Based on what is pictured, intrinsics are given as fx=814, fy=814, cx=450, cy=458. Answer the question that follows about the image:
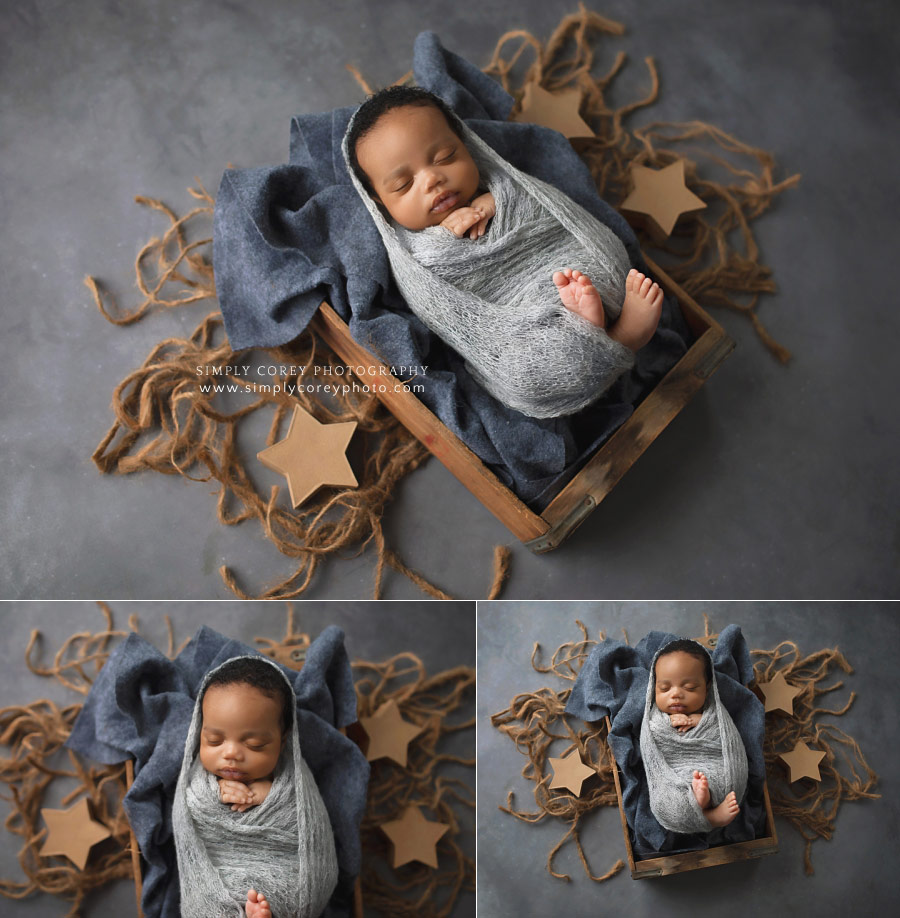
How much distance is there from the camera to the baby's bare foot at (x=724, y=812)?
3.80 feet

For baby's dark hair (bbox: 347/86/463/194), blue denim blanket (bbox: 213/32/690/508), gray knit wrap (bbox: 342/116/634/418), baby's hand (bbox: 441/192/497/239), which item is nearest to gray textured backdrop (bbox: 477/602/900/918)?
blue denim blanket (bbox: 213/32/690/508)

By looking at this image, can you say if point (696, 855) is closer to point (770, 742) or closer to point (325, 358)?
point (770, 742)

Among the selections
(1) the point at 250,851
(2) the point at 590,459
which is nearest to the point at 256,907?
(1) the point at 250,851

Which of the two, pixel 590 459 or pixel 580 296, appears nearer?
pixel 580 296

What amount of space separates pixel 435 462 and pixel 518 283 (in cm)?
36

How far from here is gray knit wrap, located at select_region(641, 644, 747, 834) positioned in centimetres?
116

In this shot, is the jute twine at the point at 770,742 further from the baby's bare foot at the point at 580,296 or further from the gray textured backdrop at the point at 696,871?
the baby's bare foot at the point at 580,296

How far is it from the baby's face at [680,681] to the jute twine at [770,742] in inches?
4.0

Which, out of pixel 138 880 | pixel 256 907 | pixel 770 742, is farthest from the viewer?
pixel 770 742

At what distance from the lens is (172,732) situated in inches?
48.0

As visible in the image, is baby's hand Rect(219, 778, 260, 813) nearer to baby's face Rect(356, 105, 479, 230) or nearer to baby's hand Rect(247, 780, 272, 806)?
baby's hand Rect(247, 780, 272, 806)

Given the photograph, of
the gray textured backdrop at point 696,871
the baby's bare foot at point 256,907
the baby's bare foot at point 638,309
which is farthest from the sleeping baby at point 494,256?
the baby's bare foot at point 256,907

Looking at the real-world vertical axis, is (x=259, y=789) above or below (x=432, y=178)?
below

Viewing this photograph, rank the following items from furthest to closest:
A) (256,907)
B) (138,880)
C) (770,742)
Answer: (770,742) → (138,880) → (256,907)
